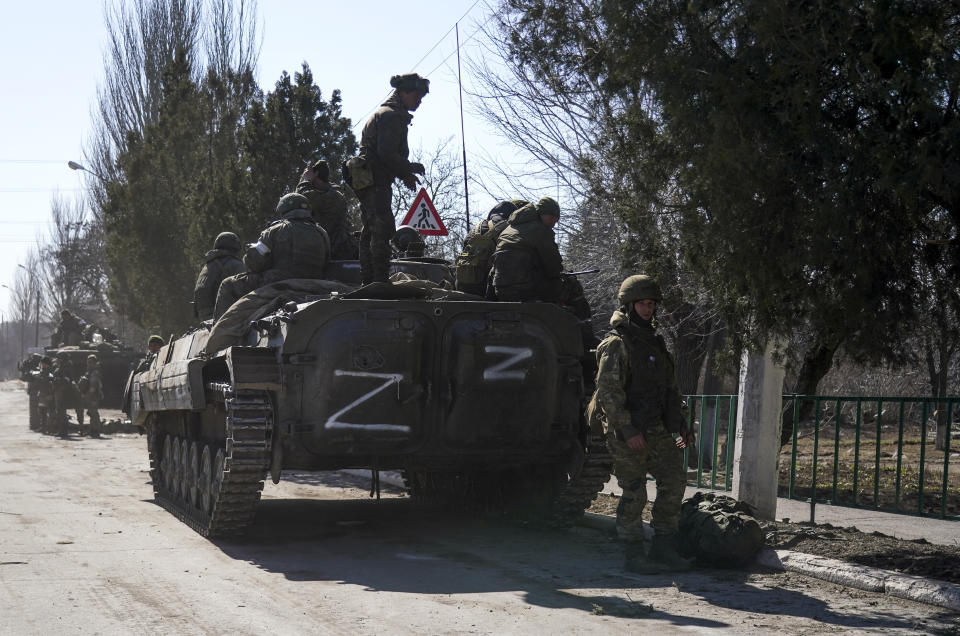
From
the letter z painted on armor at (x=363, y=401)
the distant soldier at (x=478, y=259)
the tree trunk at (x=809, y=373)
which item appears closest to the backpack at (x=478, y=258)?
the distant soldier at (x=478, y=259)

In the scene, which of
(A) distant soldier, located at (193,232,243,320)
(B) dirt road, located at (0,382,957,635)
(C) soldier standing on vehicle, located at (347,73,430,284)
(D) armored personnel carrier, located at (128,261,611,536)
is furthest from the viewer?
(A) distant soldier, located at (193,232,243,320)

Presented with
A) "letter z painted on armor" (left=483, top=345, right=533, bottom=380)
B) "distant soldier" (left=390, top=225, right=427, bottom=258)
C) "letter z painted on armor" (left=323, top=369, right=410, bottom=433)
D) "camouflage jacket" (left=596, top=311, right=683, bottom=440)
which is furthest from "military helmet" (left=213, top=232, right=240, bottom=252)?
"camouflage jacket" (left=596, top=311, right=683, bottom=440)

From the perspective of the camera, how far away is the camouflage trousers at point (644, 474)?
24.5 feet

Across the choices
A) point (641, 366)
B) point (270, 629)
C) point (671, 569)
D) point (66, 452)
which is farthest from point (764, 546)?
point (66, 452)

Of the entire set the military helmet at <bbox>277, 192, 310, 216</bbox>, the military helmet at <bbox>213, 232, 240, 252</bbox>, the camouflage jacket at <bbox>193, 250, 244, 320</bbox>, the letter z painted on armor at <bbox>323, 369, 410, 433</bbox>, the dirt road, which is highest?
the military helmet at <bbox>277, 192, 310, 216</bbox>

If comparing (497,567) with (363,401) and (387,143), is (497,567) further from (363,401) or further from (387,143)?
(387,143)

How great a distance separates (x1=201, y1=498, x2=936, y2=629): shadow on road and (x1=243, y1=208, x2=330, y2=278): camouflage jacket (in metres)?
2.23

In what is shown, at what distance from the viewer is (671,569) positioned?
24.5ft

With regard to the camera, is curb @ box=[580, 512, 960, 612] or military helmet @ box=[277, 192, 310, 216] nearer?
curb @ box=[580, 512, 960, 612]

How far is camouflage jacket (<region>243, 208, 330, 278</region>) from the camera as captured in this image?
10406 millimetres

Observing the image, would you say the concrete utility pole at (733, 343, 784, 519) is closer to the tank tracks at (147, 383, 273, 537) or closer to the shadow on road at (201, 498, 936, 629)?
the shadow on road at (201, 498, 936, 629)

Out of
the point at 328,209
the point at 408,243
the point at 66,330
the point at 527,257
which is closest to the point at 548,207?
the point at 527,257

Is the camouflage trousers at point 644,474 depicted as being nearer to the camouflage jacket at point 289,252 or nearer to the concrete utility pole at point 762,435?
the concrete utility pole at point 762,435

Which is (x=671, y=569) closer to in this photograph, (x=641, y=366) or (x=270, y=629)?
(x=641, y=366)
